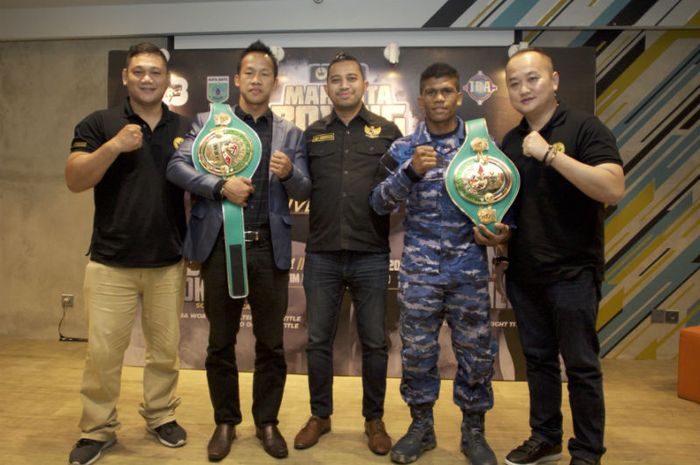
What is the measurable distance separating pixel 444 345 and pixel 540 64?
2.23 m

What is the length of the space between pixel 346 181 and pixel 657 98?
2.98 metres

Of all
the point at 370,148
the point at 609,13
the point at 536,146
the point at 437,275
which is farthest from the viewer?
the point at 609,13

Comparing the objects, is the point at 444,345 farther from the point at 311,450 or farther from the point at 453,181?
the point at 453,181

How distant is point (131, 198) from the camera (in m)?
2.39

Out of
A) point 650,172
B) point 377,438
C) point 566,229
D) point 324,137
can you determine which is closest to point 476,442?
point 377,438

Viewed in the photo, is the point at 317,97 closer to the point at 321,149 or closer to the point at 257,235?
the point at 321,149

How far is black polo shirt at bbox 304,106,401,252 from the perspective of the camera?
2.52 metres

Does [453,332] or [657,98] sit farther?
[657,98]

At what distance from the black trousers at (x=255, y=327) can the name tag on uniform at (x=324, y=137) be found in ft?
1.90

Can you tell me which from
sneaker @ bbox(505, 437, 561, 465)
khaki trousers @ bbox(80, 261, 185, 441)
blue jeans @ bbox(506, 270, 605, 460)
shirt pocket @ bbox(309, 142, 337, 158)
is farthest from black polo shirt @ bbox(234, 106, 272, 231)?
sneaker @ bbox(505, 437, 561, 465)

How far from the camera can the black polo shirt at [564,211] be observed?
84.7 inches

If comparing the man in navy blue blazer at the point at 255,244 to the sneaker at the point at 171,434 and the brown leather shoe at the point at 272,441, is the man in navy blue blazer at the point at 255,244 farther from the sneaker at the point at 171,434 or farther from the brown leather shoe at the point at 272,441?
the sneaker at the point at 171,434

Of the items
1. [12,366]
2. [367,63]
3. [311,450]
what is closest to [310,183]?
[311,450]

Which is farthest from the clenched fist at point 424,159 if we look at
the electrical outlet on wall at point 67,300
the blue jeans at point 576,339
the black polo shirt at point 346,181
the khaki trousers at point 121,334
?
the electrical outlet on wall at point 67,300
